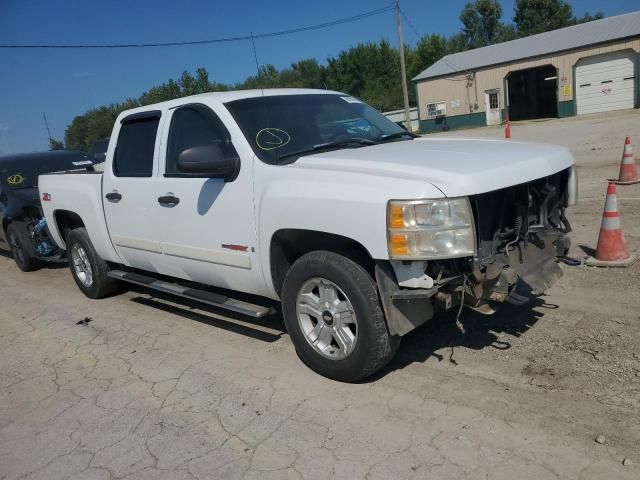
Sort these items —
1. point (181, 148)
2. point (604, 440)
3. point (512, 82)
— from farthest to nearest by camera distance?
point (512, 82) < point (181, 148) < point (604, 440)

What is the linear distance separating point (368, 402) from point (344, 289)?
732mm

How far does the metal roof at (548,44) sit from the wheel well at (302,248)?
31633 mm

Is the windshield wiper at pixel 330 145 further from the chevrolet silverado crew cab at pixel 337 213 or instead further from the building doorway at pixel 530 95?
the building doorway at pixel 530 95

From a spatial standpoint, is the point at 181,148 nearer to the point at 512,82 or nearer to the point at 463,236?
the point at 463,236

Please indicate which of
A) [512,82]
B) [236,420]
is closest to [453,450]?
[236,420]

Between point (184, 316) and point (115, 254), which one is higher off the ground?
point (115, 254)

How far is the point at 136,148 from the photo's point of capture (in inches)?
201

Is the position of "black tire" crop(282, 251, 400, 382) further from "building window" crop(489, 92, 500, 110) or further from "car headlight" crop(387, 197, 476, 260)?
"building window" crop(489, 92, 500, 110)

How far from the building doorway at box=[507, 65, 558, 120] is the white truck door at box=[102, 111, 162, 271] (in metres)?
38.2

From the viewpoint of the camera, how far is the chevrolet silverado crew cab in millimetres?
3160

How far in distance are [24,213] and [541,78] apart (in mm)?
39339

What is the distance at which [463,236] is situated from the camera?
10.1ft

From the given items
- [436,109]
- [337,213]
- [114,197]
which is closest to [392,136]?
[337,213]

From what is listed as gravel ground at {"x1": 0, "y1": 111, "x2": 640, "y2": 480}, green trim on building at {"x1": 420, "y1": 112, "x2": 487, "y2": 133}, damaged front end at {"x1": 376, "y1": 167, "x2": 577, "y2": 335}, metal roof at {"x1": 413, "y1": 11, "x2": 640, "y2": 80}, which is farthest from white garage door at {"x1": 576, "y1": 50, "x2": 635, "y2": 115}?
damaged front end at {"x1": 376, "y1": 167, "x2": 577, "y2": 335}
